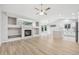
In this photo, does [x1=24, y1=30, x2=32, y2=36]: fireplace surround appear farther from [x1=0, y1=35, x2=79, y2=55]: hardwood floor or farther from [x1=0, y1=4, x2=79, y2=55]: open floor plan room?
[x1=0, y1=35, x2=79, y2=55]: hardwood floor

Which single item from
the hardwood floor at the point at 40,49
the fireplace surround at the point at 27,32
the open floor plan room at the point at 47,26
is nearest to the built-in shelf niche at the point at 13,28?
the open floor plan room at the point at 47,26

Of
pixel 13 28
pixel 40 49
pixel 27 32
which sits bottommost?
pixel 40 49

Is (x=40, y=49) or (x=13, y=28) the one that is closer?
(x=40, y=49)

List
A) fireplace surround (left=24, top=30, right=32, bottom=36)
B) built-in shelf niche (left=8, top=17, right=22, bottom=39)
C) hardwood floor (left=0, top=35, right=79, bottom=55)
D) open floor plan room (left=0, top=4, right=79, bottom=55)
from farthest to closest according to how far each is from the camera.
A: fireplace surround (left=24, top=30, right=32, bottom=36)
built-in shelf niche (left=8, top=17, right=22, bottom=39)
open floor plan room (left=0, top=4, right=79, bottom=55)
hardwood floor (left=0, top=35, right=79, bottom=55)

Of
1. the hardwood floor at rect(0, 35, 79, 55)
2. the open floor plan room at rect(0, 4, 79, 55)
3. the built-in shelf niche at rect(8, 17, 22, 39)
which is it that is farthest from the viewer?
the built-in shelf niche at rect(8, 17, 22, 39)

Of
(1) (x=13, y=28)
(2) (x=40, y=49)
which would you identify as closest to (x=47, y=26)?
(2) (x=40, y=49)

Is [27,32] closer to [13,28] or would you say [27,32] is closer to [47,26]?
[13,28]

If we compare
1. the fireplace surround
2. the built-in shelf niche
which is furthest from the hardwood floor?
the fireplace surround

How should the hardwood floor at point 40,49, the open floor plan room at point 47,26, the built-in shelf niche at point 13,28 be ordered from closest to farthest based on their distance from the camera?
the hardwood floor at point 40,49 → the open floor plan room at point 47,26 → the built-in shelf niche at point 13,28

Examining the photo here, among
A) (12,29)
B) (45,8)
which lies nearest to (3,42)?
(12,29)

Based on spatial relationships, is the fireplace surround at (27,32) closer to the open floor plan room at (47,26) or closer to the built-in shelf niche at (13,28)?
the built-in shelf niche at (13,28)

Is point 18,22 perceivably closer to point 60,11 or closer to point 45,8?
point 45,8
